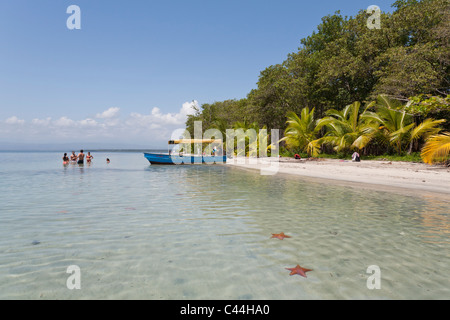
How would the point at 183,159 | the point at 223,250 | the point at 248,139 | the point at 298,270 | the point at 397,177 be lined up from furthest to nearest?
the point at 248,139, the point at 183,159, the point at 397,177, the point at 223,250, the point at 298,270

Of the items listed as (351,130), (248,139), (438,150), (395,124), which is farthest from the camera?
(248,139)

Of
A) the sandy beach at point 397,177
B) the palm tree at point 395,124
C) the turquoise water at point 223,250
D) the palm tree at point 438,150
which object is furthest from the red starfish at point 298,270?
the palm tree at point 395,124

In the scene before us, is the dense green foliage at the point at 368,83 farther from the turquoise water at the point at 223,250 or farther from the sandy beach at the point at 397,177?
the turquoise water at the point at 223,250

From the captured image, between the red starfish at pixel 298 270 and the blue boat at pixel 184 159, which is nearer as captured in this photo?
the red starfish at pixel 298 270

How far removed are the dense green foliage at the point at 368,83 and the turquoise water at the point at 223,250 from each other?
35.2 feet

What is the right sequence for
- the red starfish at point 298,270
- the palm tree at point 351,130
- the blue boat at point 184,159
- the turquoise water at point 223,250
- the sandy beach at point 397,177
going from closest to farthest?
the turquoise water at point 223,250
the red starfish at point 298,270
the sandy beach at point 397,177
the palm tree at point 351,130
the blue boat at point 184,159

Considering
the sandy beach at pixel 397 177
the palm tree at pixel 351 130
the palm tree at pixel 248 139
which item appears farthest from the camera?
the palm tree at pixel 248 139

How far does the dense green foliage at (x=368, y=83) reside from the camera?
1744 centimetres

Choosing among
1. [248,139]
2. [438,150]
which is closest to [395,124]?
[438,150]

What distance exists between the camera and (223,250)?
4512mm

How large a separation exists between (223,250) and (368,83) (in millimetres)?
29528

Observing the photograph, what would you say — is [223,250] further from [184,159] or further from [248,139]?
[248,139]
